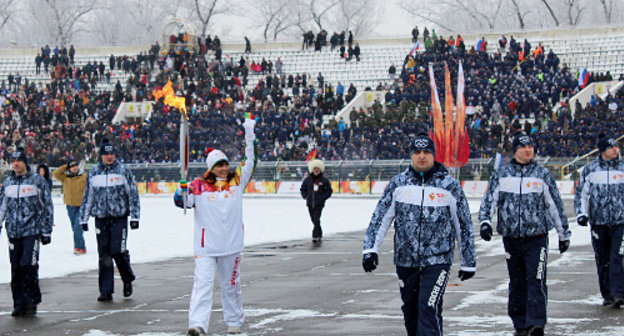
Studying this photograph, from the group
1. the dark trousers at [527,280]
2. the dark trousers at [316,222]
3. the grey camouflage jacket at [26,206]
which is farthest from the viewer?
the dark trousers at [316,222]

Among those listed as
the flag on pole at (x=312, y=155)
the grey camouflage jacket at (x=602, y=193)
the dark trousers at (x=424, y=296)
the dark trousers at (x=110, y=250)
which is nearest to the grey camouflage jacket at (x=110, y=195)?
the dark trousers at (x=110, y=250)

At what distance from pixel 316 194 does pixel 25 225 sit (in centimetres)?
1025

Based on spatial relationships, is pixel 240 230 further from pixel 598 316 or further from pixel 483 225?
pixel 598 316

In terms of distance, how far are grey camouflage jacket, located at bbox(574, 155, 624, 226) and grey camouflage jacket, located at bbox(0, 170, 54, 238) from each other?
5.97 metres

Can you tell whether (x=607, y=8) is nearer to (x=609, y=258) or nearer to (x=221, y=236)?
(x=609, y=258)

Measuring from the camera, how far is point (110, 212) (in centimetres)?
1241

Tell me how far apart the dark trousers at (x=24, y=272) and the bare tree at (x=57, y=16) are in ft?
262

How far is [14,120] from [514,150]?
4874cm

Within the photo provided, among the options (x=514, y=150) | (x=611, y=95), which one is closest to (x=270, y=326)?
(x=514, y=150)

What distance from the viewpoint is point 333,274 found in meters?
14.9

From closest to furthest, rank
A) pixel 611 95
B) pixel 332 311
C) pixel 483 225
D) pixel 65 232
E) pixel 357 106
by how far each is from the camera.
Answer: pixel 483 225, pixel 332 311, pixel 65 232, pixel 611 95, pixel 357 106

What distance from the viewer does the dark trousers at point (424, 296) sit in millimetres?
7441

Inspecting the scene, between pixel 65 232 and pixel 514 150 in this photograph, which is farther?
pixel 65 232

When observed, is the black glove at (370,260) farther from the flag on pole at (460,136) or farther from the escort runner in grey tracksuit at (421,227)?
the flag on pole at (460,136)
